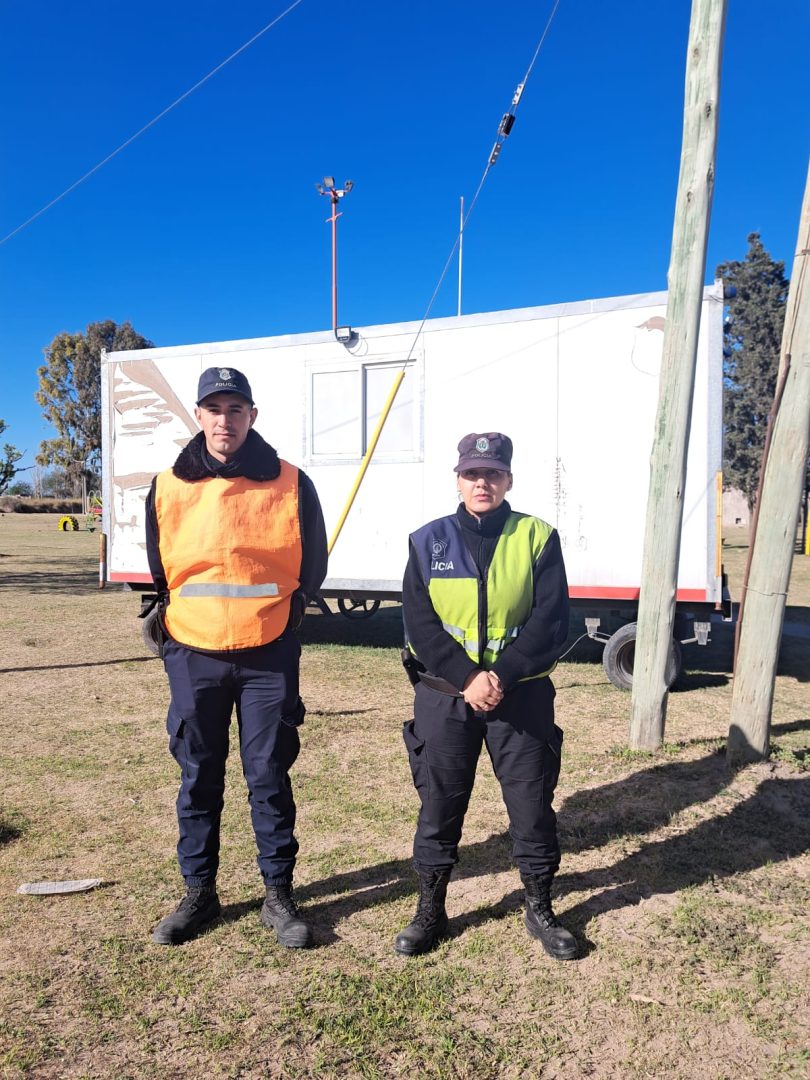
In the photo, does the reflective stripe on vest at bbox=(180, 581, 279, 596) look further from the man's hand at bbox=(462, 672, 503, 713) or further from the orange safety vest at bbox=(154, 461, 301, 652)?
the man's hand at bbox=(462, 672, 503, 713)

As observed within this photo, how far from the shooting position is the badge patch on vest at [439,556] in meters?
2.83

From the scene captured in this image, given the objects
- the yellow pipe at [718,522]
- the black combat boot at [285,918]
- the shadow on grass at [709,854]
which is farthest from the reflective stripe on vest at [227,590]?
the yellow pipe at [718,522]

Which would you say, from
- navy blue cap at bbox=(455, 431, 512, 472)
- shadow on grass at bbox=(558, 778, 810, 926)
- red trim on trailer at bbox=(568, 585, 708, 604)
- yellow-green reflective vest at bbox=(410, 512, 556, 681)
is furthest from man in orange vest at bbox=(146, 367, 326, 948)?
red trim on trailer at bbox=(568, 585, 708, 604)

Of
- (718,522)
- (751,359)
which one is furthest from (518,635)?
(751,359)

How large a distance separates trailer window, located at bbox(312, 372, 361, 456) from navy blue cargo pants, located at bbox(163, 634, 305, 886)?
5.32 m

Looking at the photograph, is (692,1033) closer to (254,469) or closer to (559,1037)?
(559,1037)

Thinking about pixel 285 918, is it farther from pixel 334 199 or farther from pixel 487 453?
pixel 334 199

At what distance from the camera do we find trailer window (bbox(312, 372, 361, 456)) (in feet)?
26.4

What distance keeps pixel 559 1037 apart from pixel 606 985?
342 mm

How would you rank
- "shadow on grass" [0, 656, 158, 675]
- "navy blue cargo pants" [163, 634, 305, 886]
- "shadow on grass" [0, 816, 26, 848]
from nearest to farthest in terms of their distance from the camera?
1. "navy blue cargo pants" [163, 634, 305, 886]
2. "shadow on grass" [0, 816, 26, 848]
3. "shadow on grass" [0, 656, 158, 675]

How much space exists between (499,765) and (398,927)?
0.80 meters

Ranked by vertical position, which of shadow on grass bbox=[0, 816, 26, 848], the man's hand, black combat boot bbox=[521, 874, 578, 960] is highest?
the man's hand

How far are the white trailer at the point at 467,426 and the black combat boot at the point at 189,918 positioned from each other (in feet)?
15.9

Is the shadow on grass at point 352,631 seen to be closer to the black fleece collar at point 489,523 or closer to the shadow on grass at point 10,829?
the shadow on grass at point 10,829
